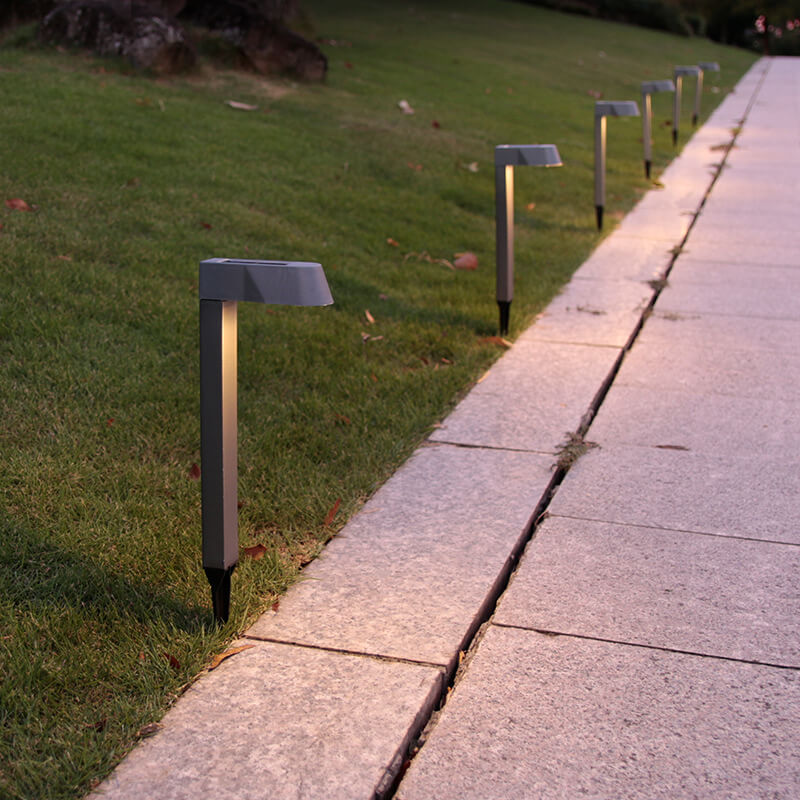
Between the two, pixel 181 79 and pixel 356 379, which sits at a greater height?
pixel 181 79

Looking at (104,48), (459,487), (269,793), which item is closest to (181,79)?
(104,48)

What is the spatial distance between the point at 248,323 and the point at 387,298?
3.57 feet

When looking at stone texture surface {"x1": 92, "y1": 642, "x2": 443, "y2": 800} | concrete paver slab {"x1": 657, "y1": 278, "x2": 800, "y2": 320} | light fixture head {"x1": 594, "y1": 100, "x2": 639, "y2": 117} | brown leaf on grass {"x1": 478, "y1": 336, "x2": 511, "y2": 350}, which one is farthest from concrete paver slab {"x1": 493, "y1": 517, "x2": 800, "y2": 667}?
light fixture head {"x1": 594, "y1": 100, "x2": 639, "y2": 117}

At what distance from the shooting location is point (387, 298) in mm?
5988

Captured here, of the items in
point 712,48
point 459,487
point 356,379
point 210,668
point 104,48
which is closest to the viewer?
point 210,668

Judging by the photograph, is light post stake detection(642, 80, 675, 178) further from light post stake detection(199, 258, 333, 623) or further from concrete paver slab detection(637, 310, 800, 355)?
light post stake detection(199, 258, 333, 623)

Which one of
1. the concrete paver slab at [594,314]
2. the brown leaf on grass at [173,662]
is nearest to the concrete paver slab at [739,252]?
the concrete paver slab at [594,314]

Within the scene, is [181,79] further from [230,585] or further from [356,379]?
[230,585]

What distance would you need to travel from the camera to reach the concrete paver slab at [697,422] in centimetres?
418

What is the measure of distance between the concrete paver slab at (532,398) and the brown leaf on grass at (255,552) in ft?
3.92

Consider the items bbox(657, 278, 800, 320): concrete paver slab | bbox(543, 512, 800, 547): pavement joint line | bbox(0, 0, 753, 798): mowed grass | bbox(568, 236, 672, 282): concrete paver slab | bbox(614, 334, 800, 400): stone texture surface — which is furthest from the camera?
bbox(568, 236, 672, 282): concrete paver slab

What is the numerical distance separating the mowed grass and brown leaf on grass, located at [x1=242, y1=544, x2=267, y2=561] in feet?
0.16

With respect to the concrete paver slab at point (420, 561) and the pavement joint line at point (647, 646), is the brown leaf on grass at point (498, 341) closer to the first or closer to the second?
the concrete paver slab at point (420, 561)

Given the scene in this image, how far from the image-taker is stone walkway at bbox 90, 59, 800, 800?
226 cm
